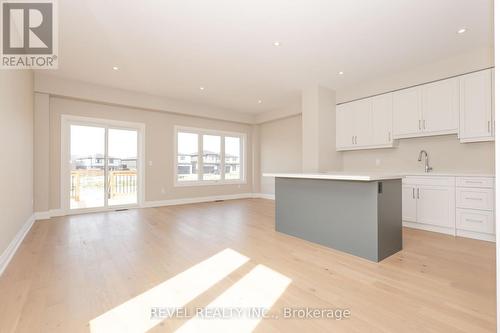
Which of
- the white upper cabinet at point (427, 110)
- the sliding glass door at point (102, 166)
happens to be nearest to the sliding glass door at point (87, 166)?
the sliding glass door at point (102, 166)

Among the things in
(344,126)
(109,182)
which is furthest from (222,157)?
(344,126)

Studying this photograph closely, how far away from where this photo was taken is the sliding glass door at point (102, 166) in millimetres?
5184

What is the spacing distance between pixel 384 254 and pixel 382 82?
3.49 meters

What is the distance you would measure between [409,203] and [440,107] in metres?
1.66

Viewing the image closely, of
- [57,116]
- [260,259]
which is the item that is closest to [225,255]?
[260,259]

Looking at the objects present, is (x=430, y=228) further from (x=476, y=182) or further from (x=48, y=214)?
(x=48, y=214)

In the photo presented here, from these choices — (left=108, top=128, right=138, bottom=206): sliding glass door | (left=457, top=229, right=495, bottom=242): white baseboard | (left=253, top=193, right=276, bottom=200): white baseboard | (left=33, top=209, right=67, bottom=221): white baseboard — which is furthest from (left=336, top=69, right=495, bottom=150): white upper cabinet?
(left=33, top=209, right=67, bottom=221): white baseboard

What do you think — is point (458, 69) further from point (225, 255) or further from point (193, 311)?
point (193, 311)

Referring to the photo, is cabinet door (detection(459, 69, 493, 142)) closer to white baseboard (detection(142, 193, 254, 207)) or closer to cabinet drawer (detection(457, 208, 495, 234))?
cabinet drawer (detection(457, 208, 495, 234))

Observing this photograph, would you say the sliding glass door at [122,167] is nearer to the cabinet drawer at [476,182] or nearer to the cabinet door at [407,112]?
the cabinet door at [407,112]

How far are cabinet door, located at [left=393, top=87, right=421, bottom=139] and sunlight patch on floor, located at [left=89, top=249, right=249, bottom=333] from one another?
3.71 metres

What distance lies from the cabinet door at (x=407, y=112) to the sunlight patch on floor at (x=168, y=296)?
12.2ft

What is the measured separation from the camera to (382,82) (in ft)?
15.2

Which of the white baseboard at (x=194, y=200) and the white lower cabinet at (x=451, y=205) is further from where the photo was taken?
Answer: the white baseboard at (x=194, y=200)
